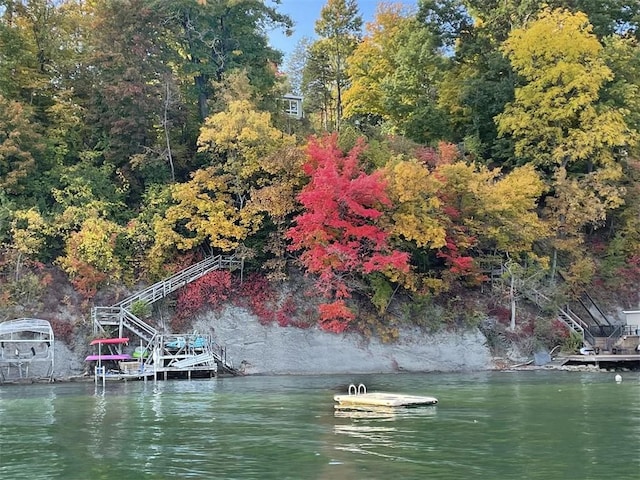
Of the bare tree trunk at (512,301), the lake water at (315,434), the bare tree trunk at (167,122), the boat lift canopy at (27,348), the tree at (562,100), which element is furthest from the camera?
the tree at (562,100)

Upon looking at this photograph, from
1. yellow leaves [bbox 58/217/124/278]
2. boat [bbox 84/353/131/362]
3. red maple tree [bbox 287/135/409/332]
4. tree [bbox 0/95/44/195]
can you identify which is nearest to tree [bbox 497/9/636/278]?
red maple tree [bbox 287/135/409/332]

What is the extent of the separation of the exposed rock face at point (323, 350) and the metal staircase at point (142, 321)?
4.34ft

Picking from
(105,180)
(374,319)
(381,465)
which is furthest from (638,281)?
(381,465)

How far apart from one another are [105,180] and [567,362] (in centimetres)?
2705

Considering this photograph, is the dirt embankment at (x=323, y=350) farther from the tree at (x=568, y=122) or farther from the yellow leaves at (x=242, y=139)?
the tree at (x=568, y=122)

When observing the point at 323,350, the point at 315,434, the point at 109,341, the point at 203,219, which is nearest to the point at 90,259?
the point at 109,341

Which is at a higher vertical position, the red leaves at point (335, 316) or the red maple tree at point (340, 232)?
the red maple tree at point (340, 232)

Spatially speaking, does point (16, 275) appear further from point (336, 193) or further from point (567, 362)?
point (567, 362)

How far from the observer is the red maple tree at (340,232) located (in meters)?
35.5

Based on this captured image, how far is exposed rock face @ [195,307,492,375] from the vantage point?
3584 cm

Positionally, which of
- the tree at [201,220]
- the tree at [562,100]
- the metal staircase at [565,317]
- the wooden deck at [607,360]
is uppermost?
the tree at [562,100]

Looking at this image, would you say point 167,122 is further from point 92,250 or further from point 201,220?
point 92,250

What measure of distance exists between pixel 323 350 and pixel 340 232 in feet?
19.9

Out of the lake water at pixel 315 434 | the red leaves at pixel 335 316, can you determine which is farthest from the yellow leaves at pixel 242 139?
the lake water at pixel 315 434
